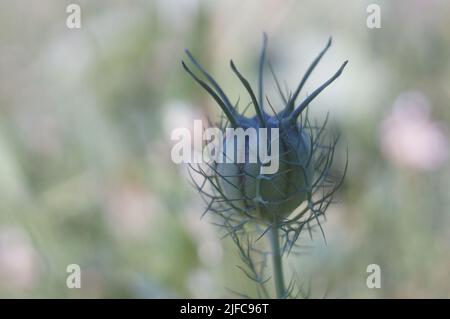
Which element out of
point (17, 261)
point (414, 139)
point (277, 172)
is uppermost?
point (414, 139)

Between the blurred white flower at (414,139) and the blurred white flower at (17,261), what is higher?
the blurred white flower at (414,139)

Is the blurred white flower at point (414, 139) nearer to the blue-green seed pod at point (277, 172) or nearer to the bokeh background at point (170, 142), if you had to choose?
the bokeh background at point (170, 142)

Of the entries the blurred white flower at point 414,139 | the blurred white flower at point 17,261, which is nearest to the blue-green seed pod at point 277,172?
the blurred white flower at point 414,139

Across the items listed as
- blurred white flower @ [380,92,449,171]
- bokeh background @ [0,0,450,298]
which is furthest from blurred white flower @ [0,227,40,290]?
blurred white flower @ [380,92,449,171]

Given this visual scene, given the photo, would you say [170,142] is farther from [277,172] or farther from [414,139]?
[277,172]

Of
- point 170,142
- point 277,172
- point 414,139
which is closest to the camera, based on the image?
point 277,172

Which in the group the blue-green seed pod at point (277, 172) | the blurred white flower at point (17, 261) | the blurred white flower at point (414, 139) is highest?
the blurred white flower at point (414, 139)

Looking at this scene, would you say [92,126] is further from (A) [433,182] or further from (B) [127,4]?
(A) [433,182]

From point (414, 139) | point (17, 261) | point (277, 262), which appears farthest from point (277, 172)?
point (17, 261)
